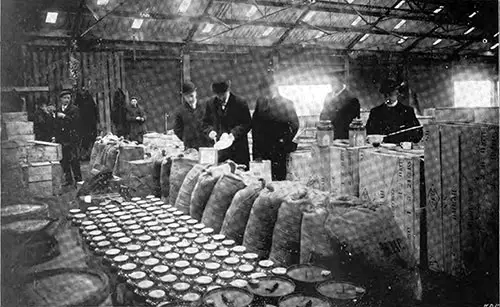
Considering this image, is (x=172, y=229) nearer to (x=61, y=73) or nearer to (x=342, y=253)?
(x=342, y=253)

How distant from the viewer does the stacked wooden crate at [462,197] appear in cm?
311

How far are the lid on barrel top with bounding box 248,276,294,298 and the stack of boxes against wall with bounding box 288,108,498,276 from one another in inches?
83.4

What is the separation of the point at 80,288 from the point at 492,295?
117 inches

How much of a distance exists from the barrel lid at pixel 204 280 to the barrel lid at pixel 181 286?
5 cm

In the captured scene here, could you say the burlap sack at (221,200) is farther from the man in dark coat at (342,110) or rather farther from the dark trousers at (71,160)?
the dark trousers at (71,160)

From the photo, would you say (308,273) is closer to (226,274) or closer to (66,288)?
(226,274)

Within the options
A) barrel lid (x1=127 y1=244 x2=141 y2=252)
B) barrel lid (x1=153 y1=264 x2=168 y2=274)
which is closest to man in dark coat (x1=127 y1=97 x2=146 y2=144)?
barrel lid (x1=127 y1=244 x2=141 y2=252)

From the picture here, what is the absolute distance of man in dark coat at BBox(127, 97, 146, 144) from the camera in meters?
11.1

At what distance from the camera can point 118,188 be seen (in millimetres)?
3756

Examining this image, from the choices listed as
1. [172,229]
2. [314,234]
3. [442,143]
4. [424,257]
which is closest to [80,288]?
[172,229]

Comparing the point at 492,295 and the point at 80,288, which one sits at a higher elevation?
the point at 80,288

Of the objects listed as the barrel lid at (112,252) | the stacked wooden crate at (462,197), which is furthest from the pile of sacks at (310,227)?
the stacked wooden crate at (462,197)

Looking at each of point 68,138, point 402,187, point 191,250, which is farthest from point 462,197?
point 68,138

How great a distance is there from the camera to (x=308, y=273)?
1827 millimetres
